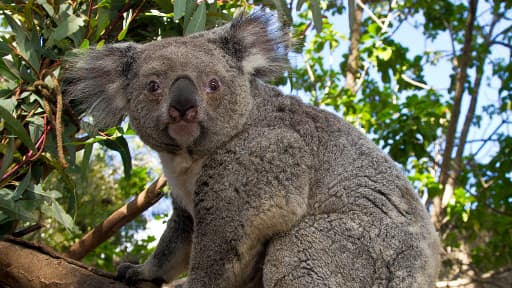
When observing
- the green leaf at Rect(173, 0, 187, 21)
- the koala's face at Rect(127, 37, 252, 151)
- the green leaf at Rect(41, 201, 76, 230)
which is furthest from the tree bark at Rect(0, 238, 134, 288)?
the green leaf at Rect(173, 0, 187, 21)

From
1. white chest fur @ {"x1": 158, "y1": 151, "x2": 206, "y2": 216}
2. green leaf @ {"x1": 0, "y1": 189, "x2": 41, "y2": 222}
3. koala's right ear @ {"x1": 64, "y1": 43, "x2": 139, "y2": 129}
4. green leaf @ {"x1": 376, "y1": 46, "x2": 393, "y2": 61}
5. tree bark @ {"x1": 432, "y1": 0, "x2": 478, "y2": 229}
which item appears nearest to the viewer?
green leaf @ {"x1": 0, "y1": 189, "x2": 41, "y2": 222}

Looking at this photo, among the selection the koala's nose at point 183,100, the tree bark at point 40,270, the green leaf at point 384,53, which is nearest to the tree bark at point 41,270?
the tree bark at point 40,270

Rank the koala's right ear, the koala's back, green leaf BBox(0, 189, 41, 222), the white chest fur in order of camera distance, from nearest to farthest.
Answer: the koala's back < green leaf BBox(0, 189, 41, 222) < the white chest fur < the koala's right ear

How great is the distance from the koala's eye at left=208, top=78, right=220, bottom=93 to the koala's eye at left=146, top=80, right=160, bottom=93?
253mm

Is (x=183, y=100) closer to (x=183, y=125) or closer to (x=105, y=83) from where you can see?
(x=183, y=125)

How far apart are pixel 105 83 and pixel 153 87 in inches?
18.0

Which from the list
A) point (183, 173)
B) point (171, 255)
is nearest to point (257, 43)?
point (183, 173)

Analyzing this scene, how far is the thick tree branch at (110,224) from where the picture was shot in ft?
12.0

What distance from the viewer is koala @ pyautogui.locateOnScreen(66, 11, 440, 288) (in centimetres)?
268

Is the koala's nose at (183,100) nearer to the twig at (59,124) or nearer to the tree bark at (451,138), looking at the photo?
the twig at (59,124)

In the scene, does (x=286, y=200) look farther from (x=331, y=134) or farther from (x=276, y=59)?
(x=276, y=59)

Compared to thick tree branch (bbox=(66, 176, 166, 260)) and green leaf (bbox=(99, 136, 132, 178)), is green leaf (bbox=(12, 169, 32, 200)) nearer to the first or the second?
green leaf (bbox=(99, 136, 132, 178))

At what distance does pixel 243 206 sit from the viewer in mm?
2709

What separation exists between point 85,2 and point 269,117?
1.15 m
